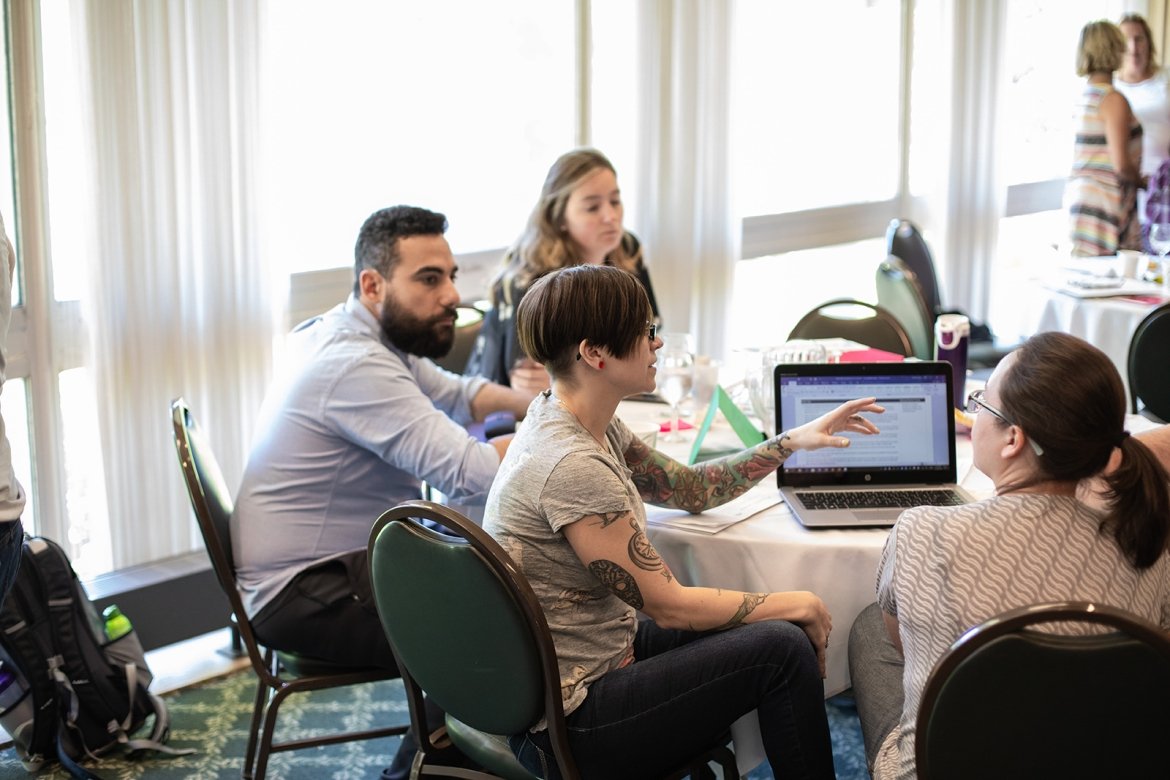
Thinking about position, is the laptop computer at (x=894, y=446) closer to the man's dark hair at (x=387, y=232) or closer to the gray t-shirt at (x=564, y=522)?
the gray t-shirt at (x=564, y=522)

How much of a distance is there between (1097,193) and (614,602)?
13.5ft

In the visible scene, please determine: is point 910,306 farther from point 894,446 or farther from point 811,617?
point 811,617

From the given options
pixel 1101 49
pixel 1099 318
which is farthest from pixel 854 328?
pixel 1101 49

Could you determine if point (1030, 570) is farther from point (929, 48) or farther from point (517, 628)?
point (929, 48)

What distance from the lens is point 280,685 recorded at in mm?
2365

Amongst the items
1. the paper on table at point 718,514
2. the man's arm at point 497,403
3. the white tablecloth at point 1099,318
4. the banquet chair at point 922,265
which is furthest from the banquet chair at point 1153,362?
the man's arm at point 497,403

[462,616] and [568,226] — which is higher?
[568,226]

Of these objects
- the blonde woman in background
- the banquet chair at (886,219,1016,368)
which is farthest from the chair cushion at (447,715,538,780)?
the banquet chair at (886,219,1016,368)

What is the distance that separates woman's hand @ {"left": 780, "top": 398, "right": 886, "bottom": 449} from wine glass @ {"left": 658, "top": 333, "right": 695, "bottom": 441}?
1.71 ft

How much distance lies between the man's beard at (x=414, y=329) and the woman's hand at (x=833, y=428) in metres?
0.83

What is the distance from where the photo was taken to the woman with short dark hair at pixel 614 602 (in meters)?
1.83

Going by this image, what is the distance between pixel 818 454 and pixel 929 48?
15.3 feet

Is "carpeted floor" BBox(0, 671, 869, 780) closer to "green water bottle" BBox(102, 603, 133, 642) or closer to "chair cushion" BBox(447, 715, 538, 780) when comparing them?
"green water bottle" BBox(102, 603, 133, 642)

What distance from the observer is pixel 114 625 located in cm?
286
